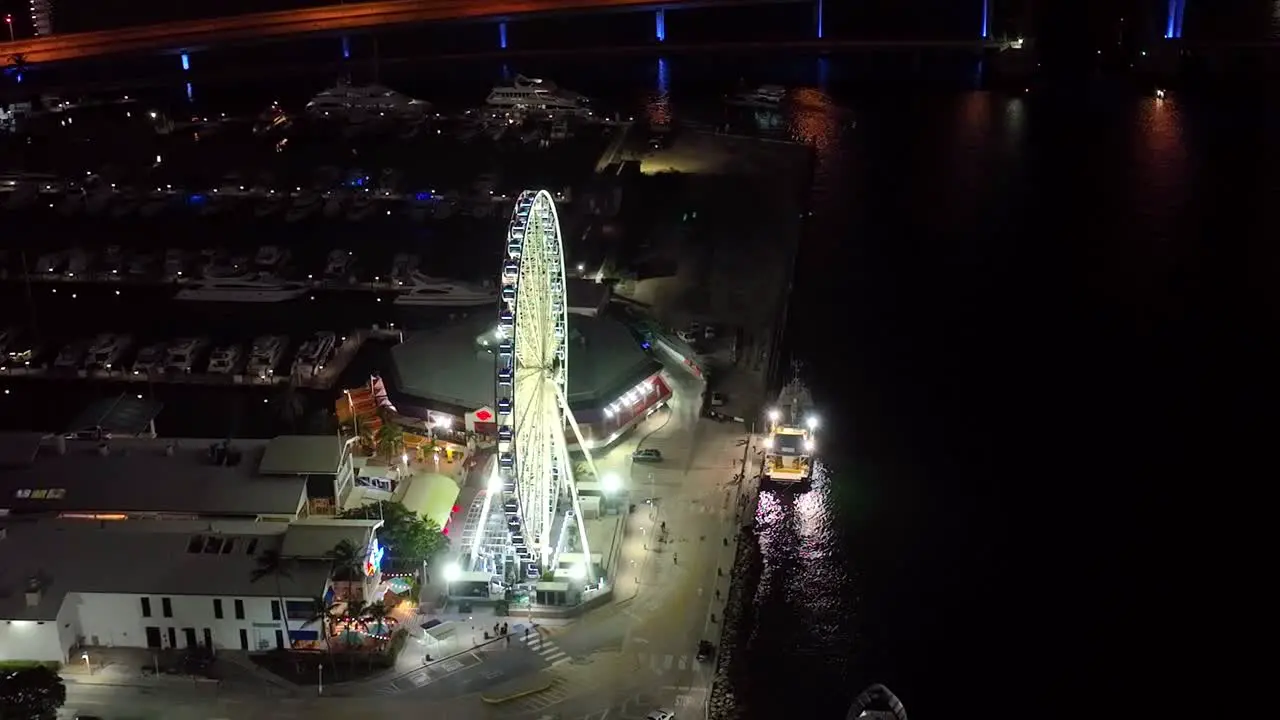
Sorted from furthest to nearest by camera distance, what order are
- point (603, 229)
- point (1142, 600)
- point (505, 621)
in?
point (603, 229), point (1142, 600), point (505, 621)

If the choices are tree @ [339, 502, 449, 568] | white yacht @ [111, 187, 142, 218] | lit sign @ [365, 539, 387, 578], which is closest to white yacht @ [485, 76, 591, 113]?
white yacht @ [111, 187, 142, 218]

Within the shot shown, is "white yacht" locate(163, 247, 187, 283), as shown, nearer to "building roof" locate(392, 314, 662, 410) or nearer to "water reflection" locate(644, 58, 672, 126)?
"building roof" locate(392, 314, 662, 410)

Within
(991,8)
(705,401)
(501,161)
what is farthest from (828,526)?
(991,8)

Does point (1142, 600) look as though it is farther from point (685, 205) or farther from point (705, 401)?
point (685, 205)

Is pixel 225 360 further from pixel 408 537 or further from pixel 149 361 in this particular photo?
pixel 408 537

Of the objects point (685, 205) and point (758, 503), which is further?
point (685, 205)

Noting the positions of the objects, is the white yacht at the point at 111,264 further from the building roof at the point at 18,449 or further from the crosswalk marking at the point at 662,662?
the crosswalk marking at the point at 662,662
